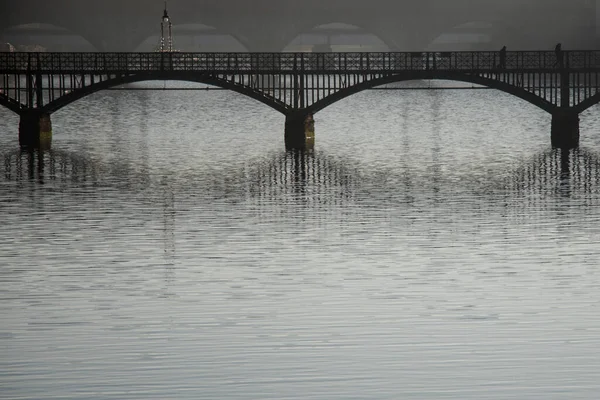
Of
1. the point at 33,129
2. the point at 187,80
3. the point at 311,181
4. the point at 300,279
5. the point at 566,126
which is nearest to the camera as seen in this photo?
the point at 300,279

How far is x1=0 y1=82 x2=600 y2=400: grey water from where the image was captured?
1833cm

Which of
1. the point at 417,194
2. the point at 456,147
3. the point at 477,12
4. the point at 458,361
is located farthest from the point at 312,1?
the point at 458,361

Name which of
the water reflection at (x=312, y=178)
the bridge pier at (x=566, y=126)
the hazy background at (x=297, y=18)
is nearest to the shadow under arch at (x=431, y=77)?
the bridge pier at (x=566, y=126)

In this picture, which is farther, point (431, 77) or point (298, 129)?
point (298, 129)

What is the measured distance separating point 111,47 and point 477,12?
4058 centimetres

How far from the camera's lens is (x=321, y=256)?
29.0 meters

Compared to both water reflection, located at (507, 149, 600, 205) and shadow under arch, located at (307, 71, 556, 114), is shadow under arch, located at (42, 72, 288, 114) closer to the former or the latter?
shadow under arch, located at (307, 71, 556, 114)

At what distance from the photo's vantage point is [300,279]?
85.3ft

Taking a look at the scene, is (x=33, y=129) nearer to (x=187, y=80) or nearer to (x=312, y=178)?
(x=187, y=80)

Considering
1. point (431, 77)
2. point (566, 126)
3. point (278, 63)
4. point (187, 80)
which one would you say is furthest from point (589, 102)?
point (187, 80)

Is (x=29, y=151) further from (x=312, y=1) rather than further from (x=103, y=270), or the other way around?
(x=312, y=1)

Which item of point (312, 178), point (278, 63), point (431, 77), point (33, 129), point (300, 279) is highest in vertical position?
point (278, 63)

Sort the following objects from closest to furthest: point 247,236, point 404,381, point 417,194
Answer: point 404,381 < point 247,236 < point 417,194

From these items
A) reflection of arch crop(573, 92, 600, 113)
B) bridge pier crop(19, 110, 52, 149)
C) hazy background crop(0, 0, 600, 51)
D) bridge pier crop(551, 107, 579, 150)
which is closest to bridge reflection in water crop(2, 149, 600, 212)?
reflection of arch crop(573, 92, 600, 113)
